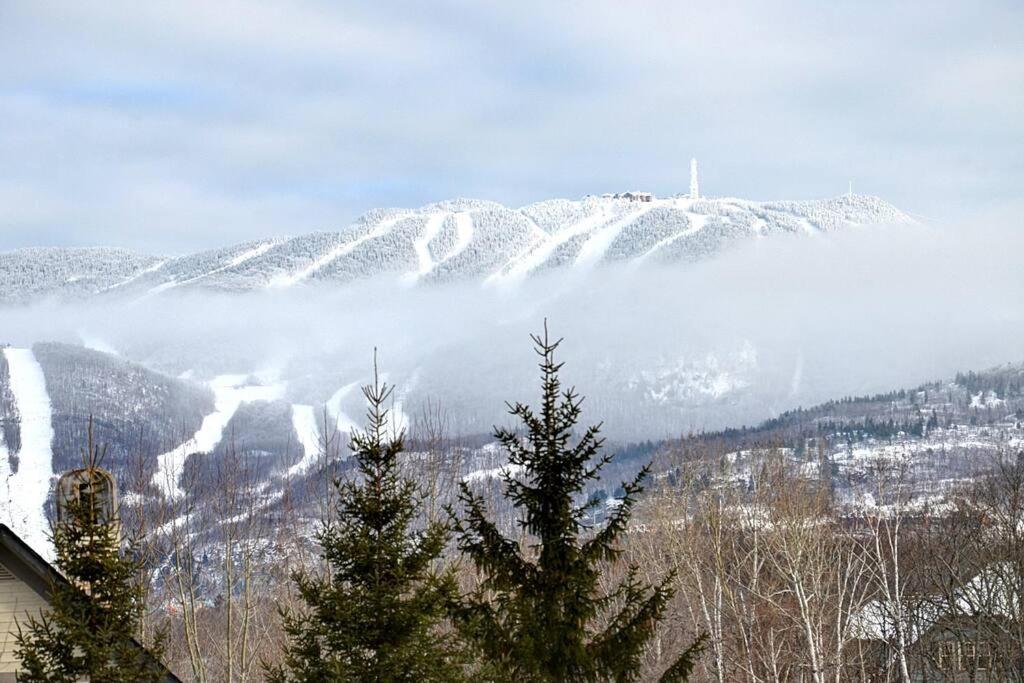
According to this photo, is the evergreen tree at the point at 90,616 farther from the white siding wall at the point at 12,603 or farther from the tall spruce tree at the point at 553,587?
the tall spruce tree at the point at 553,587

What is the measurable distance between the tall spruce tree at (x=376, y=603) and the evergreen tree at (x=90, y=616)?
2161 mm

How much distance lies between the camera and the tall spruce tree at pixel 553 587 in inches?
675

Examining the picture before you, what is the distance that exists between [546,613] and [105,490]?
8.21 m

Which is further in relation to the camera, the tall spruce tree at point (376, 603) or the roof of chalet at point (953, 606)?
the roof of chalet at point (953, 606)

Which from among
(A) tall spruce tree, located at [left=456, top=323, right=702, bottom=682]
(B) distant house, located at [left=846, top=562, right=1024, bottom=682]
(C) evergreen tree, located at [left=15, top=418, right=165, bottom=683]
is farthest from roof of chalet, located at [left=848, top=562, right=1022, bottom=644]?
(C) evergreen tree, located at [left=15, top=418, right=165, bottom=683]

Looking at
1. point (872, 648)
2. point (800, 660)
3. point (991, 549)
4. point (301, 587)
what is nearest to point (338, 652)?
point (301, 587)

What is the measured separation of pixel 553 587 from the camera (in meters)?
17.5

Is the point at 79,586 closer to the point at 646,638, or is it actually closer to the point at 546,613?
the point at 546,613

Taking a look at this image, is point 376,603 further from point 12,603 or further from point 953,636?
point 953,636

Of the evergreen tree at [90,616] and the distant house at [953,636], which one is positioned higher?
the evergreen tree at [90,616]

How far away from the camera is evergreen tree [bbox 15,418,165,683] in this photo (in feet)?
59.8

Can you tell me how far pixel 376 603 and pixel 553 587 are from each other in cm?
234

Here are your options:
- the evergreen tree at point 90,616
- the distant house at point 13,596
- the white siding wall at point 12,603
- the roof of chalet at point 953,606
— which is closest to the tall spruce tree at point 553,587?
the evergreen tree at point 90,616

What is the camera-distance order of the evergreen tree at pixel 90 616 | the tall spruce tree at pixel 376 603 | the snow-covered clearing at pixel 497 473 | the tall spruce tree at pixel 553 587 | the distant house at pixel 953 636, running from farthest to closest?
the distant house at pixel 953 636 < the snow-covered clearing at pixel 497 473 < the evergreen tree at pixel 90 616 < the tall spruce tree at pixel 376 603 < the tall spruce tree at pixel 553 587
